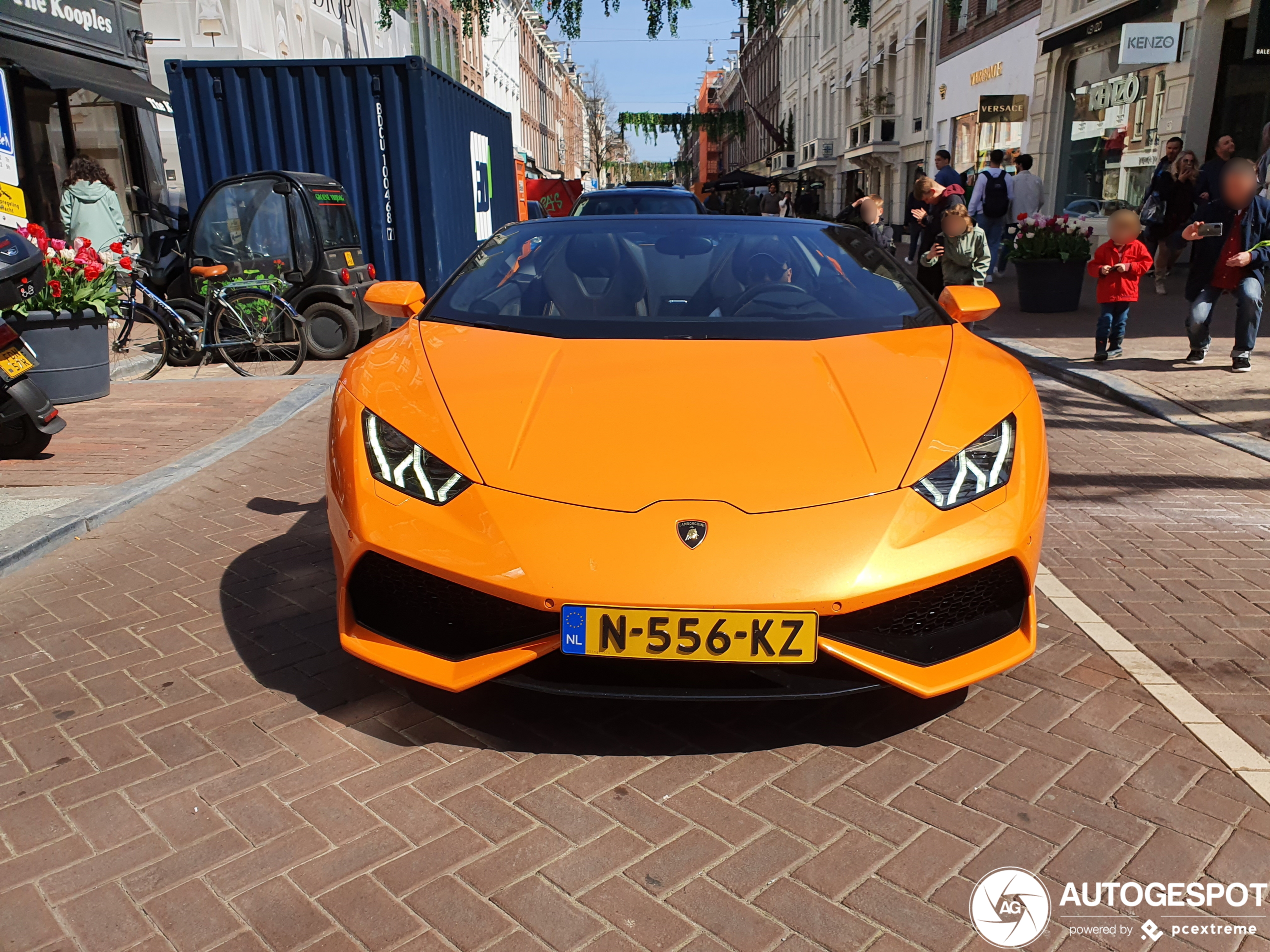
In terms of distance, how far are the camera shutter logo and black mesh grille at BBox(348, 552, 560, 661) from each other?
1064mm

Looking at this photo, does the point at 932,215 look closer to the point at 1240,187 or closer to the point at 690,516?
the point at 1240,187

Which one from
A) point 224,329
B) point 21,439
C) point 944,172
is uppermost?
point 944,172

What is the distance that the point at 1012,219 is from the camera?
15945 millimetres

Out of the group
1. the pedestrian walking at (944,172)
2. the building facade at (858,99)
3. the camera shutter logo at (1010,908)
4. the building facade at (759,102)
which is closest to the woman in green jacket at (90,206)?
the camera shutter logo at (1010,908)

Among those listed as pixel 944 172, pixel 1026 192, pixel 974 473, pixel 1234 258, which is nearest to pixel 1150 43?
pixel 1026 192

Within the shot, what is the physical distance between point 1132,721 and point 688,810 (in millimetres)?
1315

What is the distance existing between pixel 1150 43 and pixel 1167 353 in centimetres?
977

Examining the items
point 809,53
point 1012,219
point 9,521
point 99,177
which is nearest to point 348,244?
point 99,177

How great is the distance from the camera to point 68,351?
6.95 m

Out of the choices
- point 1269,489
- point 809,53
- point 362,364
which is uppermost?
point 809,53

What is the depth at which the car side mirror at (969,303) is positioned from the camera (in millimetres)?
3527

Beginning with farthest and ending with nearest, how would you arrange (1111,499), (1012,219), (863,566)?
1. (1012,219)
2. (1111,499)
3. (863,566)

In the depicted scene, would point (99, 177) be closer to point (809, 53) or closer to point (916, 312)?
point (916, 312)

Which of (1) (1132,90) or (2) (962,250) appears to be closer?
(2) (962,250)
